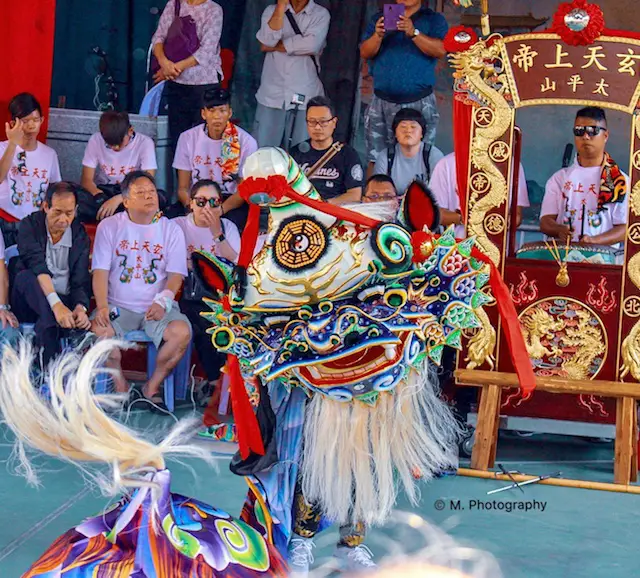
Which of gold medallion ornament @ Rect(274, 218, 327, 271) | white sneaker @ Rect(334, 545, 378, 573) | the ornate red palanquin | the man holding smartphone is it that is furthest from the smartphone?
white sneaker @ Rect(334, 545, 378, 573)

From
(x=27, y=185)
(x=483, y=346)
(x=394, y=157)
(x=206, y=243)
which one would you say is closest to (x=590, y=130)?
(x=483, y=346)

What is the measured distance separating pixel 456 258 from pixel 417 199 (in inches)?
7.7

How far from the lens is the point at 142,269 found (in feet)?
17.6

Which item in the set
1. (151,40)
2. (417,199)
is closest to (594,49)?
(417,199)

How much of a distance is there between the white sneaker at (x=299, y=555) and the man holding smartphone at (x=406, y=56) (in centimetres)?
274

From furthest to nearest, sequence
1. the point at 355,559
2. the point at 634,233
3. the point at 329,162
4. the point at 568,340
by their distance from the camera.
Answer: the point at 329,162, the point at 568,340, the point at 634,233, the point at 355,559

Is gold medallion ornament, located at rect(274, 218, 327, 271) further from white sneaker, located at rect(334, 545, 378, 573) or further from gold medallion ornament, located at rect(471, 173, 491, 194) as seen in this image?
gold medallion ornament, located at rect(471, 173, 491, 194)

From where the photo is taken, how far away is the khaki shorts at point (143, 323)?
17.4ft

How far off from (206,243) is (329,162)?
707mm

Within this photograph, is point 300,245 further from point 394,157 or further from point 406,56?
point 406,56

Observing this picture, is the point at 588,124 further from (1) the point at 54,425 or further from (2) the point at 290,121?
(1) the point at 54,425

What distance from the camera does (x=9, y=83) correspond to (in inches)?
238

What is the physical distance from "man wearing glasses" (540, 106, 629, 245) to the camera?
5.39 ft

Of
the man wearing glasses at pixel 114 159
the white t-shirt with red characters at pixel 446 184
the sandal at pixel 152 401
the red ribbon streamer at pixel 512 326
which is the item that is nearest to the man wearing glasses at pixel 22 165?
the man wearing glasses at pixel 114 159
